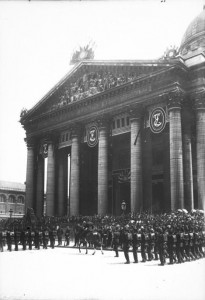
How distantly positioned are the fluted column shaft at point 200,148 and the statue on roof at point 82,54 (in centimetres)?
1505

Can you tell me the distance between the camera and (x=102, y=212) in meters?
34.9

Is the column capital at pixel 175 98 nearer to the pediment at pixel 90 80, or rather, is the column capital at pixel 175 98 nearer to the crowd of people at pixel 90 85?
the pediment at pixel 90 80

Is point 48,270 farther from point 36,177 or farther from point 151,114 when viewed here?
point 36,177

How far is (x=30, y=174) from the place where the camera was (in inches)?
1810

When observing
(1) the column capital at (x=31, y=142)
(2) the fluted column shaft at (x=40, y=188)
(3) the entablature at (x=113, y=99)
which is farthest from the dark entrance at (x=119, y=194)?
(1) the column capital at (x=31, y=142)

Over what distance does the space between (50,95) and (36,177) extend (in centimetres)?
1095

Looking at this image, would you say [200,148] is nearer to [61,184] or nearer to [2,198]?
[61,184]

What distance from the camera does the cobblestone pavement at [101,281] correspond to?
31.3 ft

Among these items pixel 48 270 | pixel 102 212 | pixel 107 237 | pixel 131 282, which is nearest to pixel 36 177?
pixel 102 212

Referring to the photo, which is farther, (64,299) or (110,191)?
(110,191)

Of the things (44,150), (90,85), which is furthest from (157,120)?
(44,150)

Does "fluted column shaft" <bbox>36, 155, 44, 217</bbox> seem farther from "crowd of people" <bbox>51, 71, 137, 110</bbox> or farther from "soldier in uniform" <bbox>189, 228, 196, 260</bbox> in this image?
"soldier in uniform" <bbox>189, 228, 196, 260</bbox>

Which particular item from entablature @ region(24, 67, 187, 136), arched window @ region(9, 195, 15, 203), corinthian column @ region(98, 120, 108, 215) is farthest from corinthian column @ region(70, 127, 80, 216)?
arched window @ region(9, 195, 15, 203)

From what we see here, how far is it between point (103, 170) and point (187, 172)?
857 cm
